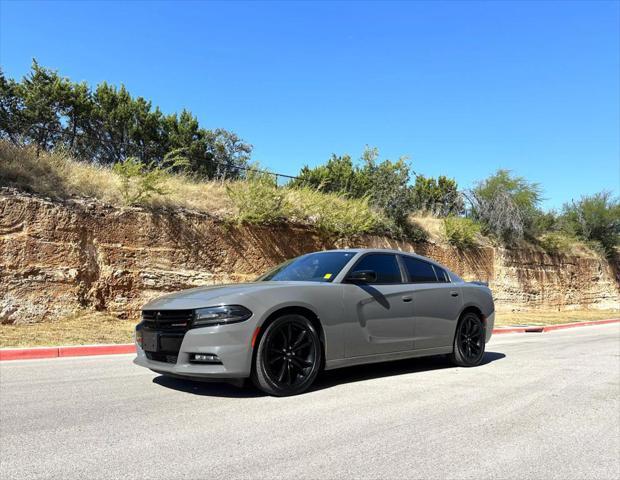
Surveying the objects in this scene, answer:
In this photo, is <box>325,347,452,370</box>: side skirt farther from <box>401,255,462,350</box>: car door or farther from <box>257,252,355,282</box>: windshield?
<box>257,252,355,282</box>: windshield

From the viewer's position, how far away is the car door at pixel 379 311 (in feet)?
19.4

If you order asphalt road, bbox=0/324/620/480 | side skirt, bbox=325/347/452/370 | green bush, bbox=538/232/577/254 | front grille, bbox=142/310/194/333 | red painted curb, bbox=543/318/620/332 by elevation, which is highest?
green bush, bbox=538/232/577/254

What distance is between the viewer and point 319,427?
438 centimetres

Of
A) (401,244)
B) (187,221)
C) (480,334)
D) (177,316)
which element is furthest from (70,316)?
(401,244)

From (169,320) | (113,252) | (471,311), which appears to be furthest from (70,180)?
(471,311)

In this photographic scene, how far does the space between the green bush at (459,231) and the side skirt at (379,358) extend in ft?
54.7

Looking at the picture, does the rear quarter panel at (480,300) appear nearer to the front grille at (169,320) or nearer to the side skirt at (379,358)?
the side skirt at (379,358)

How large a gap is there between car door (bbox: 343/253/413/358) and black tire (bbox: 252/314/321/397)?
1.73 ft

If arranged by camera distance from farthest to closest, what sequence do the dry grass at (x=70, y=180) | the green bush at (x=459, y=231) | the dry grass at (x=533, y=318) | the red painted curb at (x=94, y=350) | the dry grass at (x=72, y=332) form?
→ the green bush at (x=459, y=231)
the dry grass at (x=533, y=318)
the dry grass at (x=70, y=180)
the dry grass at (x=72, y=332)
the red painted curb at (x=94, y=350)

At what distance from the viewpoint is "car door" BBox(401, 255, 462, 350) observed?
22.2ft

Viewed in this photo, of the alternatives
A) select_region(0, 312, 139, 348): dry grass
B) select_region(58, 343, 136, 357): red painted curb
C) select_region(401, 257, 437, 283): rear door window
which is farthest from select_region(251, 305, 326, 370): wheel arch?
select_region(0, 312, 139, 348): dry grass

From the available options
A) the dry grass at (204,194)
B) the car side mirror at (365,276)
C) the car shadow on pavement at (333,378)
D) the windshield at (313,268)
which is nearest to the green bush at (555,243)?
the dry grass at (204,194)

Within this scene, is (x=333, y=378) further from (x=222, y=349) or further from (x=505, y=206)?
(x=505, y=206)

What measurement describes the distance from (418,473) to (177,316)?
282cm
